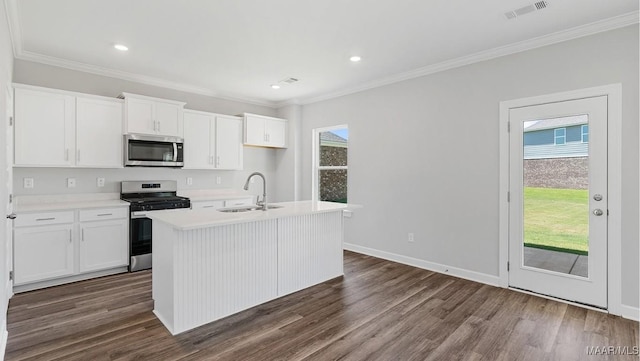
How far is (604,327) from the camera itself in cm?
269

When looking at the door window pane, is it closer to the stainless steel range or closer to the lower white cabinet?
the stainless steel range

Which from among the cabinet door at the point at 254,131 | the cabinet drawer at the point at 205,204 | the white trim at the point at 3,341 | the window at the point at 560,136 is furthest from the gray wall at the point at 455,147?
the white trim at the point at 3,341

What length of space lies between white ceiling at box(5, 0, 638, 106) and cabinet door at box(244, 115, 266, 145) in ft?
3.66

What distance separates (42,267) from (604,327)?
536cm

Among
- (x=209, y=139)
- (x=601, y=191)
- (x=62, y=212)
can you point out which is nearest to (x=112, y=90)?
(x=209, y=139)

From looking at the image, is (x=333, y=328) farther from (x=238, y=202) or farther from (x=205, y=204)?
(x=238, y=202)

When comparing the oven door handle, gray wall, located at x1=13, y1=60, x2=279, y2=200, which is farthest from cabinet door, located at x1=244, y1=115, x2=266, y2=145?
the oven door handle

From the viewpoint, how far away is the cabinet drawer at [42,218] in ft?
10.8

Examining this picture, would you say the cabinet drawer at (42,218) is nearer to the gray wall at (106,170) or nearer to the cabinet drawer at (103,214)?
the cabinet drawer at (103,214)

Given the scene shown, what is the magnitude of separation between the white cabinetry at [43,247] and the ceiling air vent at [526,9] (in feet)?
15.9

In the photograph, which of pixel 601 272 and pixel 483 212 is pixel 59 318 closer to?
pixel 483 212

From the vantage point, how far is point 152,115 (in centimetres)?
437

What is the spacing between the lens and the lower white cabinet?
131 inches

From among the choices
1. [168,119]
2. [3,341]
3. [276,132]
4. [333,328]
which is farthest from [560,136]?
[3,341]
